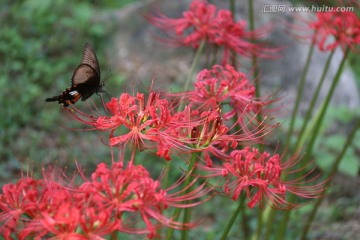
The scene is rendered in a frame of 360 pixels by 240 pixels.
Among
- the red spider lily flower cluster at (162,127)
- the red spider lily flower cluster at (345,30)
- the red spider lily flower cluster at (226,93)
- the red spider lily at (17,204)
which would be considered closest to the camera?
the red spider lily at (17,204)

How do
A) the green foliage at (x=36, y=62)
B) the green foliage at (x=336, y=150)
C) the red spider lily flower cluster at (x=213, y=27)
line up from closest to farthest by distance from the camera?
the red spider lily flower cluster at (x=213, y=27)
the green foliage at (x=336, y=150)
the green foliage at (x=36, y=62)

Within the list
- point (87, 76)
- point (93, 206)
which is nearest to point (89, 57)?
point (87, 76)

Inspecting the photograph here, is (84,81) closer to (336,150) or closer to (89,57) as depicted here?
(89,57)

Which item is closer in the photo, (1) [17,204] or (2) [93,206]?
(2) [93,206]

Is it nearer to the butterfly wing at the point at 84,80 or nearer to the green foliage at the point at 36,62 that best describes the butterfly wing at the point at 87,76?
the butterfly wing at the point at 84,80

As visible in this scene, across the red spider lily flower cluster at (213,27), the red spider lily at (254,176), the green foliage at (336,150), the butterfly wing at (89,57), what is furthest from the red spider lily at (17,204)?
the green foliage at (336,150)

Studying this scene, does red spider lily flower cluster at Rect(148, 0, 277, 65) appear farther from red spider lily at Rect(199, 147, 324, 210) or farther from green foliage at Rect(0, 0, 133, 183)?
green foliage at Rect(0, 0, 133, 183)

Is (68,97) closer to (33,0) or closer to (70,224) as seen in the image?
(70,224)
